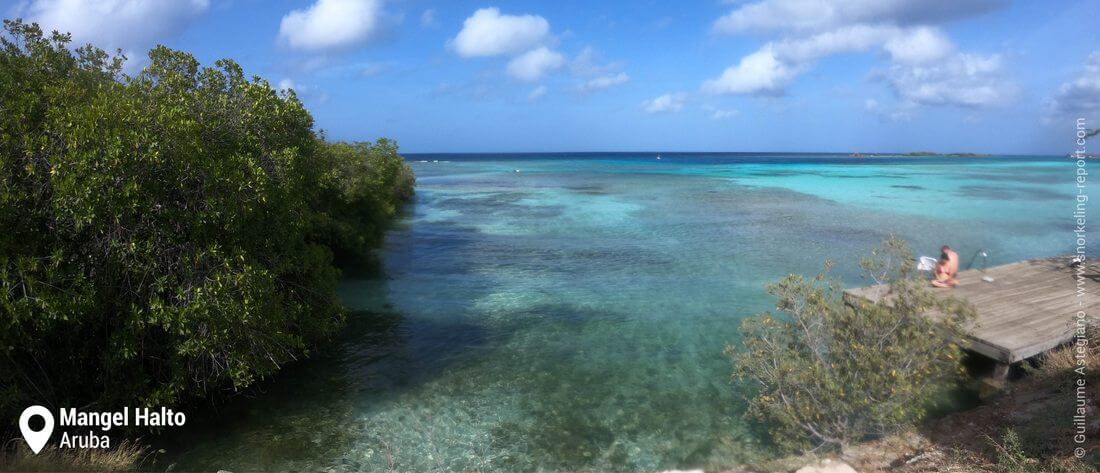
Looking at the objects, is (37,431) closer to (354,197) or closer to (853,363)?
(853,363)

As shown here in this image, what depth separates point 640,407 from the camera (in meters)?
10.4

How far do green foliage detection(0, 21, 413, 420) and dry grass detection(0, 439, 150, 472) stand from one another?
0.66 metres

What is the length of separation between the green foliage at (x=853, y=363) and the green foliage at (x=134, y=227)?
8060 millimetres

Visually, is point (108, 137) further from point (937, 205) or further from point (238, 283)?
point (937, 205)

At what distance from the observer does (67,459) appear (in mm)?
7047

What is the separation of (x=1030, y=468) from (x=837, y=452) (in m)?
2.13

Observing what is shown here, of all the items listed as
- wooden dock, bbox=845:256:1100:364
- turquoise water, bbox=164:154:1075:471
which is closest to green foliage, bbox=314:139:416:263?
turquoise water, bbox=164:154:1075:471

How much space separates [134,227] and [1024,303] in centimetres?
1712

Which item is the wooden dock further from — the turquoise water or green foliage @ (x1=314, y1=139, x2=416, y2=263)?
green foliage @ (x1=314, y1=139, x2=416, y2=263)

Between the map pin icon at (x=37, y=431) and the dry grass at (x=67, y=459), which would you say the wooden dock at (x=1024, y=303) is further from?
the map pin icon at (x=37, y=431)

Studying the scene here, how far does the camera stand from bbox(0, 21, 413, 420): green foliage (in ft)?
22.4

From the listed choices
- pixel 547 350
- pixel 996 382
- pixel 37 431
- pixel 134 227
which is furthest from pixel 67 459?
pixel 996 382

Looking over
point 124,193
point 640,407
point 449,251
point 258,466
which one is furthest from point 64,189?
point 449,251

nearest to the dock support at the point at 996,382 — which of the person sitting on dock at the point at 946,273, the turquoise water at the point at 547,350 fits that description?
the person sitting on dock at the point at 946,273
